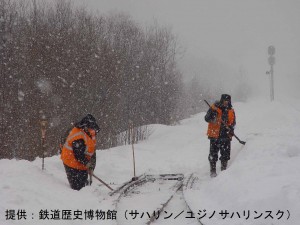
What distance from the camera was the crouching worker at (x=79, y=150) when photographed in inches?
299

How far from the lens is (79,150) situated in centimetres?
760

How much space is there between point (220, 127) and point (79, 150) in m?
3.76

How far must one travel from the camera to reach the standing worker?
9398mm

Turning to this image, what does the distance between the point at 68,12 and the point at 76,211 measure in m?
19.2

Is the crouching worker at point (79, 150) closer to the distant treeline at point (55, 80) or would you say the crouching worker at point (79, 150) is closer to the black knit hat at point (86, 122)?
the black knit hat at point (86, 122)

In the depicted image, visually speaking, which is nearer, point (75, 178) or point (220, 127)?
point (75, 178)

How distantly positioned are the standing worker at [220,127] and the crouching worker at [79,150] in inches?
123

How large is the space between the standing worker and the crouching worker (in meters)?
3.13

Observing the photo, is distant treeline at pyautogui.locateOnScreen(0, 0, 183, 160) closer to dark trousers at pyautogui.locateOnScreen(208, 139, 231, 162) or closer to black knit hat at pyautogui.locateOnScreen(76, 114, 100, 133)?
dark trousers at pyautogui.locateOnScreen(208, 139, 231, 162)

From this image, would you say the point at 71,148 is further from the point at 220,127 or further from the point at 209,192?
the point at 220,127

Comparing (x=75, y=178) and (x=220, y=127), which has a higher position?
(x=220, y=127)

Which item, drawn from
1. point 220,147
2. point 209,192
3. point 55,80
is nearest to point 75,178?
point 209,192

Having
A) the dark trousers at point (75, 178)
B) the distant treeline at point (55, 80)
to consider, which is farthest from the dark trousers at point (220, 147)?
the distant treeline at point (55, 80)

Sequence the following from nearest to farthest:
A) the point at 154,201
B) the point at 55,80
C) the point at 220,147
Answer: the point at 154,201 < the point at 220,147 < the point at 55,80
